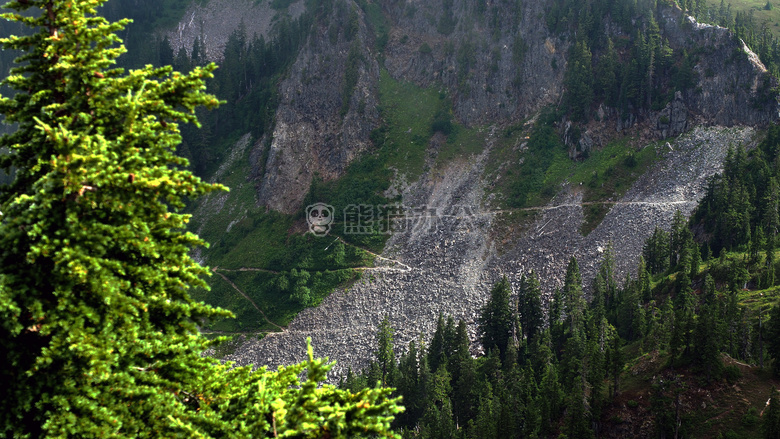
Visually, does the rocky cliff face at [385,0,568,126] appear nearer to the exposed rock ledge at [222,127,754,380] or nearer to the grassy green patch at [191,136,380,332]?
the exposed rock ledge at [222,127,754,380]

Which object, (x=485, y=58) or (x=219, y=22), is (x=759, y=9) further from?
(x=219, y=22)

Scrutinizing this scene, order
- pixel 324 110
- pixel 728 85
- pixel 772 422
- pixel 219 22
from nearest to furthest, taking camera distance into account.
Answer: pixel 772 422 → pixel 728 85 → pixel 324 110 → pixel 219 22

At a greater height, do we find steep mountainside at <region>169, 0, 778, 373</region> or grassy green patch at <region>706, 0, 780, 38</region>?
grassy green patch at <region>706, 0, 780, 38</region>

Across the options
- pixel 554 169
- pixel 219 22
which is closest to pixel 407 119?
pixel 554 169

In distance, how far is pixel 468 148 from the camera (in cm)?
12625

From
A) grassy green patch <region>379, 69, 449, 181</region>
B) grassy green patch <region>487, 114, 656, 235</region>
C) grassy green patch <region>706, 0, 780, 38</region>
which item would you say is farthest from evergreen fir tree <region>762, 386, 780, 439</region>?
grassy green patch <region>706, 0, 780, 38</region>

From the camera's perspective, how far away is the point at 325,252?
114 metres

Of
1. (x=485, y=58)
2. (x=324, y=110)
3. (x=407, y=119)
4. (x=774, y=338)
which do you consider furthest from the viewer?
(x=324, y=110)

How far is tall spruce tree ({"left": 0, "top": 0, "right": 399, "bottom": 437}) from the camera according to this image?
14047 mm

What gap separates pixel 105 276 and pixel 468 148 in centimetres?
11594

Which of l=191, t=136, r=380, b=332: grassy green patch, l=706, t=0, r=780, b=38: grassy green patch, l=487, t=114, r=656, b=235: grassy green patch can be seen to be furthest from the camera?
l=706, t=0, r=780, b=38: grassy green patch

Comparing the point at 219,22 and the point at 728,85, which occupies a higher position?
the point at 219,22

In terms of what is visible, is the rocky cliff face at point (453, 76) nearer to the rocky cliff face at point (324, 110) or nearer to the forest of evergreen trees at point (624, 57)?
the rocky cliff face at point (324, 110)

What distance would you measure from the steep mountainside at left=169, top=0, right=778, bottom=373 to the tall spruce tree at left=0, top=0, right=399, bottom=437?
3360 inches
